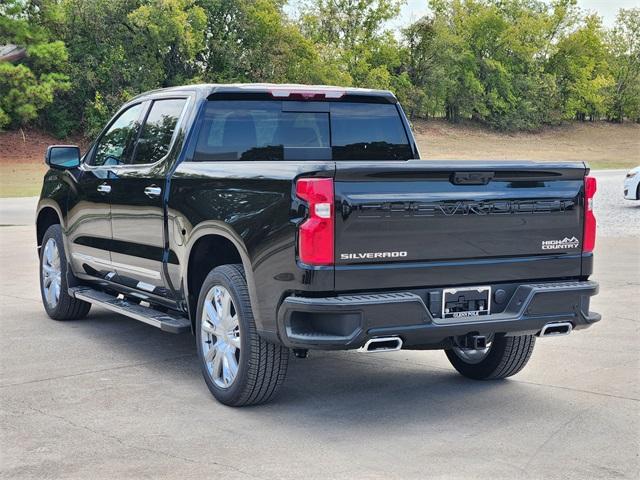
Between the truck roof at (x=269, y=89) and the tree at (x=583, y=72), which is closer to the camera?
the truck roof at (x=269, y=89)

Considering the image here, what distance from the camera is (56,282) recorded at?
8562 millimetres

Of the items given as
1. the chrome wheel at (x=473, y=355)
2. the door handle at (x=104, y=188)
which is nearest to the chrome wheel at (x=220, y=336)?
the chrome wheel at (x=473, y=355)

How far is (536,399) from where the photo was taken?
595 cm

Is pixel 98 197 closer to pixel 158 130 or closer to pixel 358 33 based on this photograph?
pixel 158 130

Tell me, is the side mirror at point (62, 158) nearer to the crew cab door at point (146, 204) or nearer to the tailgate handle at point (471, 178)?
the crew cab door at point (146, 204)

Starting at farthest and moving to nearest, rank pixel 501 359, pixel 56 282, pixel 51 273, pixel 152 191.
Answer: pixel 51 273
pixel 56 282
pixel 152 191
pixel 501 359

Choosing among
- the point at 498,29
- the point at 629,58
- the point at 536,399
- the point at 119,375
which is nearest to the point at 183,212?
the point at 119,375

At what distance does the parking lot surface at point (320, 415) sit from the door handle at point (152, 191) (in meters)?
1.19

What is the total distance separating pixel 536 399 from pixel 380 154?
2304mm

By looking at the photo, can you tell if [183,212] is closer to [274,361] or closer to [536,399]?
[274,361]

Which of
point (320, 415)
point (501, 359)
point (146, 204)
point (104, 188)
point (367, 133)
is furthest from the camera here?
point (104, 188)

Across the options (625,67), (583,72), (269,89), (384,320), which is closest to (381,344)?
(384,320)

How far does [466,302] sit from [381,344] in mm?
597

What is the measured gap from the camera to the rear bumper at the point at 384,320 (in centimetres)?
495
